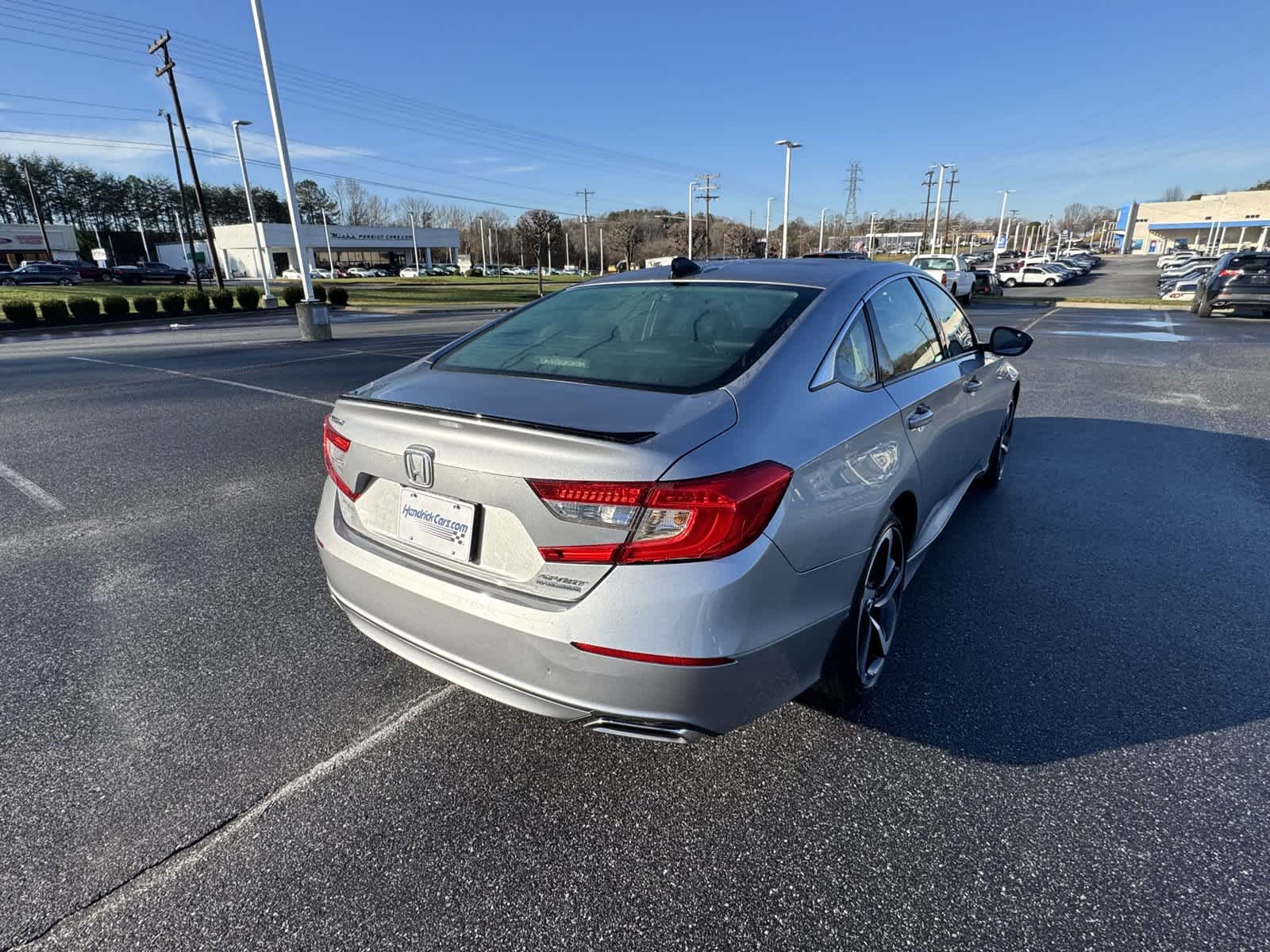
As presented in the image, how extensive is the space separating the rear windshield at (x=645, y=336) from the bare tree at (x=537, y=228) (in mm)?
75113

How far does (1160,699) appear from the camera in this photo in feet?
8.13

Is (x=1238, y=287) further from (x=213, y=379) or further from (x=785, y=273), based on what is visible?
(x=213, y=379)

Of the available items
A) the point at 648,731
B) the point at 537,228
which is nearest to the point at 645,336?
the point at 648,731

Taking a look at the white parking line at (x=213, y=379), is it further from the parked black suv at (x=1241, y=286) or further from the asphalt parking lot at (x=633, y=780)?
the parked black suv at (x=1241, y=286)

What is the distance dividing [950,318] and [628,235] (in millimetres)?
99543

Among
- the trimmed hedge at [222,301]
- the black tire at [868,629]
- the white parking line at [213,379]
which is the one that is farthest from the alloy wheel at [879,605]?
A: the trimmed hedge at [222,301]

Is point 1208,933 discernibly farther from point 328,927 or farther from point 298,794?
point 298,794

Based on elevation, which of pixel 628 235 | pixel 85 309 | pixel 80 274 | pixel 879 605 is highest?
pixel 628 235

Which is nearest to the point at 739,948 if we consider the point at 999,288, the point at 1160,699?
the point at 1160,699

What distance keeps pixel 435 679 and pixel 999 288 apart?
→ 35282 mm

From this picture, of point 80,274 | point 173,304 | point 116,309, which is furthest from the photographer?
point 80,274

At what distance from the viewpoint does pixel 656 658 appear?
166 centimetres

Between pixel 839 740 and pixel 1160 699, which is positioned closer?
pixel 839 740

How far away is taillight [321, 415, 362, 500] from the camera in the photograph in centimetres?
222
